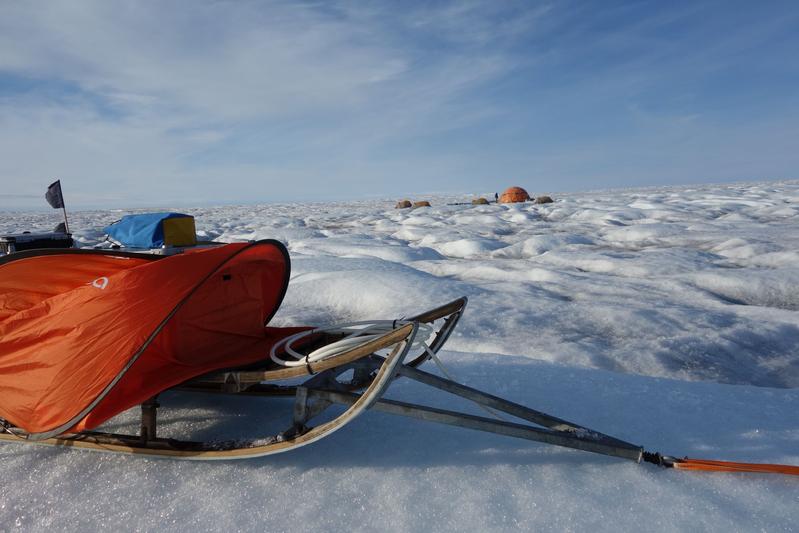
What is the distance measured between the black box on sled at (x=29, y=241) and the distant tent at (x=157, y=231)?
1.12m

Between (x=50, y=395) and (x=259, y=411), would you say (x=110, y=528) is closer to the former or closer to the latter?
(x=50, y=395)

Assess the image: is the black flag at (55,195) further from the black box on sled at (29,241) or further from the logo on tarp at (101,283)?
the logo on tarp at (101,283)

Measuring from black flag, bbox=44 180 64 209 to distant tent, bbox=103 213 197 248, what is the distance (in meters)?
1.08

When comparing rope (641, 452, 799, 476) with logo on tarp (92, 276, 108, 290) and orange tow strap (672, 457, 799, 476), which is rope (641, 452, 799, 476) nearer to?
orange tow strap (672, 457, 799, 476)

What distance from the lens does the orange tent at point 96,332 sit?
2.19m

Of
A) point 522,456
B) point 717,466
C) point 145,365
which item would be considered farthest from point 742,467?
point 145,365

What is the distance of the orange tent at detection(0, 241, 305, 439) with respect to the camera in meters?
2.19

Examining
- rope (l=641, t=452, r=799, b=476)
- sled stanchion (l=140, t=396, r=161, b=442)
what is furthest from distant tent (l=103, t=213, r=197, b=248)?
rope (l=641, t=452, r=799, b=476)

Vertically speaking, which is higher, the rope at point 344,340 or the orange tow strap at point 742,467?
the rope at point 344,340

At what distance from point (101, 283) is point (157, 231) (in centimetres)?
734

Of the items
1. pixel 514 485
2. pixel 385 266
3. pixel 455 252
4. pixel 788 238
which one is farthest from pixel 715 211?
pixel 514 485

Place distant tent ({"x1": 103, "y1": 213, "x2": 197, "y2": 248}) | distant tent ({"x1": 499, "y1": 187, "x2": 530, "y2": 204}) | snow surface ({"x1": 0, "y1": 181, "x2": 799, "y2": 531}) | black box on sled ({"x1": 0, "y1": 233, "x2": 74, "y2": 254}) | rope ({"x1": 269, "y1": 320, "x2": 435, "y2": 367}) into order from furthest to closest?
distant tent ({"x1": 499, "y1": 187, "x2": 530, "y2": 204}), distant tent ({"x1": 103, "y1": 213, "x2": 197, "y2": 248}), black box on sled ({"x1": 0, "y1": 233, "x2": 74, "y2": 254}), rope ({"x1": 269, "y1": 320, "x2": 435, "y2": 367}), snow surface ({"x1": 0, "y1": 181, "x2": 799, "y2": 531})

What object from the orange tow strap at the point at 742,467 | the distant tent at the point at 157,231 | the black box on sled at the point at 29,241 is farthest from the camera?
the distant tent at the point at 157,231

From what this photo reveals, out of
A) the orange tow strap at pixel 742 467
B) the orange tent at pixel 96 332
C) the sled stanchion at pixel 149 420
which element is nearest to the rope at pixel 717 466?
the orange tow strap at pixel 742 467
